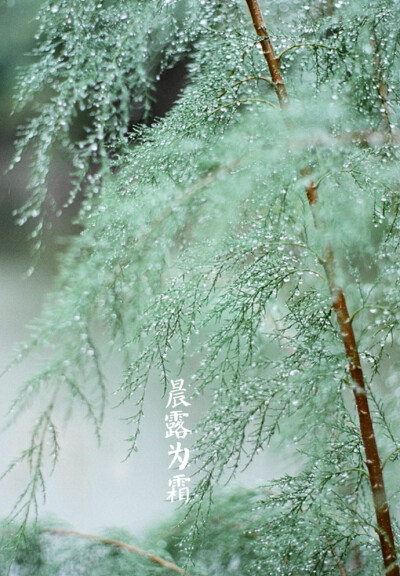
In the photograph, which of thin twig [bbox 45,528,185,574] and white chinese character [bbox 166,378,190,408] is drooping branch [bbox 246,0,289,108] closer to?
white chinese character [bbox 166,378,190,408]

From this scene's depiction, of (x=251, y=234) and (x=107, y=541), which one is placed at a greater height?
(x=251, y=234)

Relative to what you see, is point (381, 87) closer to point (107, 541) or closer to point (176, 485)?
point (176, 485)

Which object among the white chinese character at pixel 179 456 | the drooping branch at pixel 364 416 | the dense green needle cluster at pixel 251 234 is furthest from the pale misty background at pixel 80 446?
the drooping branch at pixel 364 416

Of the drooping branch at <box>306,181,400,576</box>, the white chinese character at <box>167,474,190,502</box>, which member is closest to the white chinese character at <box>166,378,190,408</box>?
the white chinese character at <box>167,474,190,502</box>

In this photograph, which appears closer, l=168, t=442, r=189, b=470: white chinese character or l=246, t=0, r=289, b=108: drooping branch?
l=246, t=0, r=289, b=108: drooping branch

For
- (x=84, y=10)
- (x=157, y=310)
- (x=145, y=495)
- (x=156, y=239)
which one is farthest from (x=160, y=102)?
(x=145, y=495)

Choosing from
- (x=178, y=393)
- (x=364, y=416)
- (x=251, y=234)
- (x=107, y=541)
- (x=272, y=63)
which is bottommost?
(x=107, y=541)

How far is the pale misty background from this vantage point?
48.9 inches

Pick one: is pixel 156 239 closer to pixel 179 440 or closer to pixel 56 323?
pixel 56 323

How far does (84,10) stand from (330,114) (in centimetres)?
50

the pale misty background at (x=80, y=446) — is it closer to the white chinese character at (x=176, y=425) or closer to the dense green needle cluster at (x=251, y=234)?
the white chinese character at (x=176, y=425)

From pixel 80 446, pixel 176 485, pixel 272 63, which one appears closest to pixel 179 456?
pixel 176 485

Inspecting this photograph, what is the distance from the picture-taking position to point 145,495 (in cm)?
126

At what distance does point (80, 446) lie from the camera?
4.10ft
